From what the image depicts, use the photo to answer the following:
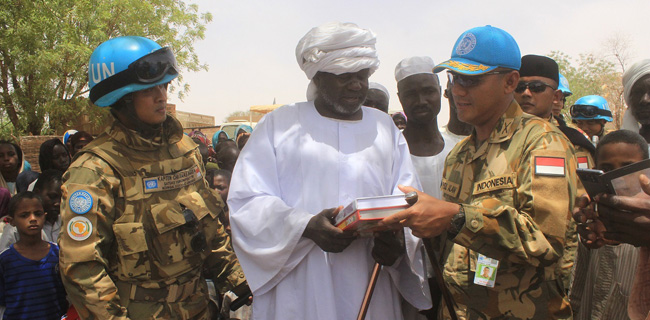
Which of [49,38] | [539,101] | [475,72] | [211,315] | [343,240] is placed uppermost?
[49,38]

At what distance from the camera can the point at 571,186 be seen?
2.07 m

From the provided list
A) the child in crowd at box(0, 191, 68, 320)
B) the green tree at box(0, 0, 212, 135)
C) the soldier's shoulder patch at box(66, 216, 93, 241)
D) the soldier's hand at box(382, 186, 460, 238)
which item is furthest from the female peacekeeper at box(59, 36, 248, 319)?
the green tree at box(0, 0, 212, 135)

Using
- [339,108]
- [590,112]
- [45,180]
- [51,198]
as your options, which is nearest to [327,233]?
[339,108]

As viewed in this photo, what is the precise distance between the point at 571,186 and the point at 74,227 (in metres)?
2.31

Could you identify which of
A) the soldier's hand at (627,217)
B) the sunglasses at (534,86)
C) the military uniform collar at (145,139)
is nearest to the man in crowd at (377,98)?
the sunglasses at (534,86)

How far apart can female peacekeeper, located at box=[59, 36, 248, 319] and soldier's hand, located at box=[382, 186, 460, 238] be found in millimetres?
1253

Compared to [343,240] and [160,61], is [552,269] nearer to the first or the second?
[343,240]

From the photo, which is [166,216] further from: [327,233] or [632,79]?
[632,79]

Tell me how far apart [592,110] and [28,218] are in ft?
20.8

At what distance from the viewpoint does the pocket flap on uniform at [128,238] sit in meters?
2.42

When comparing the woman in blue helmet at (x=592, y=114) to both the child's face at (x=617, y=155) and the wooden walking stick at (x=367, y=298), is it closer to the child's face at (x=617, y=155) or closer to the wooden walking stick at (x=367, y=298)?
the child's face at (x=617, y=155)

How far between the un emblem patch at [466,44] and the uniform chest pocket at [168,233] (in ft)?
5.68

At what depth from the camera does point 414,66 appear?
389 centimetres

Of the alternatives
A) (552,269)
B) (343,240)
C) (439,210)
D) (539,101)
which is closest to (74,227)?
(343,240)
